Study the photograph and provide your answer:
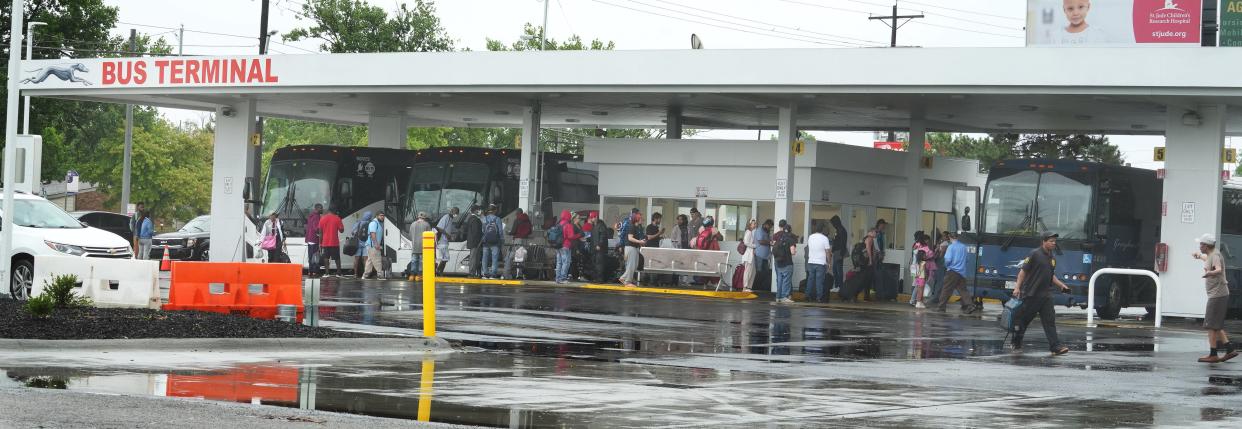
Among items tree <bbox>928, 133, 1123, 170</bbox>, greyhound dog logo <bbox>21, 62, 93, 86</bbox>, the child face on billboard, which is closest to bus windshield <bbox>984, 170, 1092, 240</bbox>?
the child face on billboard

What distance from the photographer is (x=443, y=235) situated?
114ft

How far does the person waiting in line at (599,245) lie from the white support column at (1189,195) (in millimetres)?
11915

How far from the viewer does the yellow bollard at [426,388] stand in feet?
35.0

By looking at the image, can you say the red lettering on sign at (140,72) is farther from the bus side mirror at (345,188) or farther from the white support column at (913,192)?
the white support column at (913,192)

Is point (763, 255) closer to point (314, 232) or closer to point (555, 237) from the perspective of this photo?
point (555, 237)

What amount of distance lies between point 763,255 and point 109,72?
1668 cm

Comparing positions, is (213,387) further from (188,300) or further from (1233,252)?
(1233,252)

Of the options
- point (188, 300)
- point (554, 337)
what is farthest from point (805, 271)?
point (188, 300)

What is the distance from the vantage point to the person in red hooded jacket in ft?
108

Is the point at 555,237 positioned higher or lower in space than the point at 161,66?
lower

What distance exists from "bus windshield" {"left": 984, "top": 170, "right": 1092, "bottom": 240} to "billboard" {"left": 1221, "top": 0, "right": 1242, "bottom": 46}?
379 cm

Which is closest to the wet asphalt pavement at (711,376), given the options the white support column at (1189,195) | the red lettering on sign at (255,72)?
the white support column at (1189,195)

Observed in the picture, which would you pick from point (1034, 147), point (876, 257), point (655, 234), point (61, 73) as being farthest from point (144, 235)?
point (1034, 147)

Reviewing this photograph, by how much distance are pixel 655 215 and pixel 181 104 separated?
50.2ft
